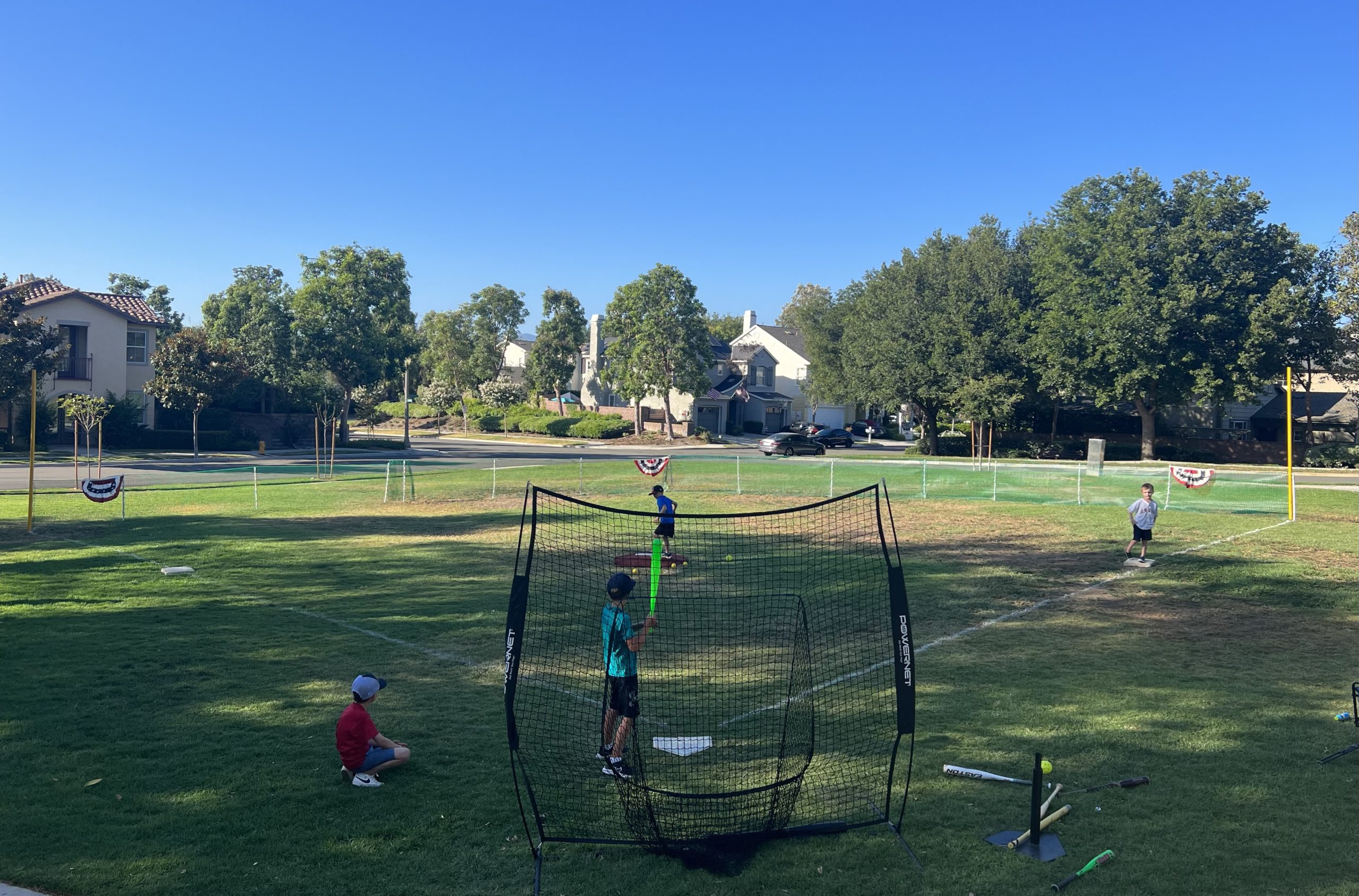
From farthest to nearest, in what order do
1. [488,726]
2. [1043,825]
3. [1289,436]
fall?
[1289,436]
[488,726]
[1043,825]

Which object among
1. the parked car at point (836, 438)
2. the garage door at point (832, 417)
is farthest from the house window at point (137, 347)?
the garage door at point (832, 417)

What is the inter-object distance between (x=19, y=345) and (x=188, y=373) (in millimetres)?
8339

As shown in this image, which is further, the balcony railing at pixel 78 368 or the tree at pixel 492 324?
the tree at pixel 492 324

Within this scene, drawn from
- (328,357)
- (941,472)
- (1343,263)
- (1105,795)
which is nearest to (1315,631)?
(1105,795)

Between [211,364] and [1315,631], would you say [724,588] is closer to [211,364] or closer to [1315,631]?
[1315,631]

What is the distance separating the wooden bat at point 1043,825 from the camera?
22.3 ft

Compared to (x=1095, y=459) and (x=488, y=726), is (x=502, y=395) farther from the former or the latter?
(x=488, y=726)

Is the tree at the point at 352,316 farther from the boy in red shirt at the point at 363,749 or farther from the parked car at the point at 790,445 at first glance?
the boy in red shirt at the point at 363,749

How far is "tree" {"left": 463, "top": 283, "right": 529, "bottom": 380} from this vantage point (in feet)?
283

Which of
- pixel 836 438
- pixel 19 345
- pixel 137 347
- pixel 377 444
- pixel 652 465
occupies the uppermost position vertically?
pixel 137 347

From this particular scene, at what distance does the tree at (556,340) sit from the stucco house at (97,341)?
32.5 m

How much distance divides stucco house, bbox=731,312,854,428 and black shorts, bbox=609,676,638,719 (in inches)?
2998

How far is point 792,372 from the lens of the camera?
87.8 m

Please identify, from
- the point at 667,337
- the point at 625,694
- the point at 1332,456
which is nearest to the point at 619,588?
the point at 625,694
